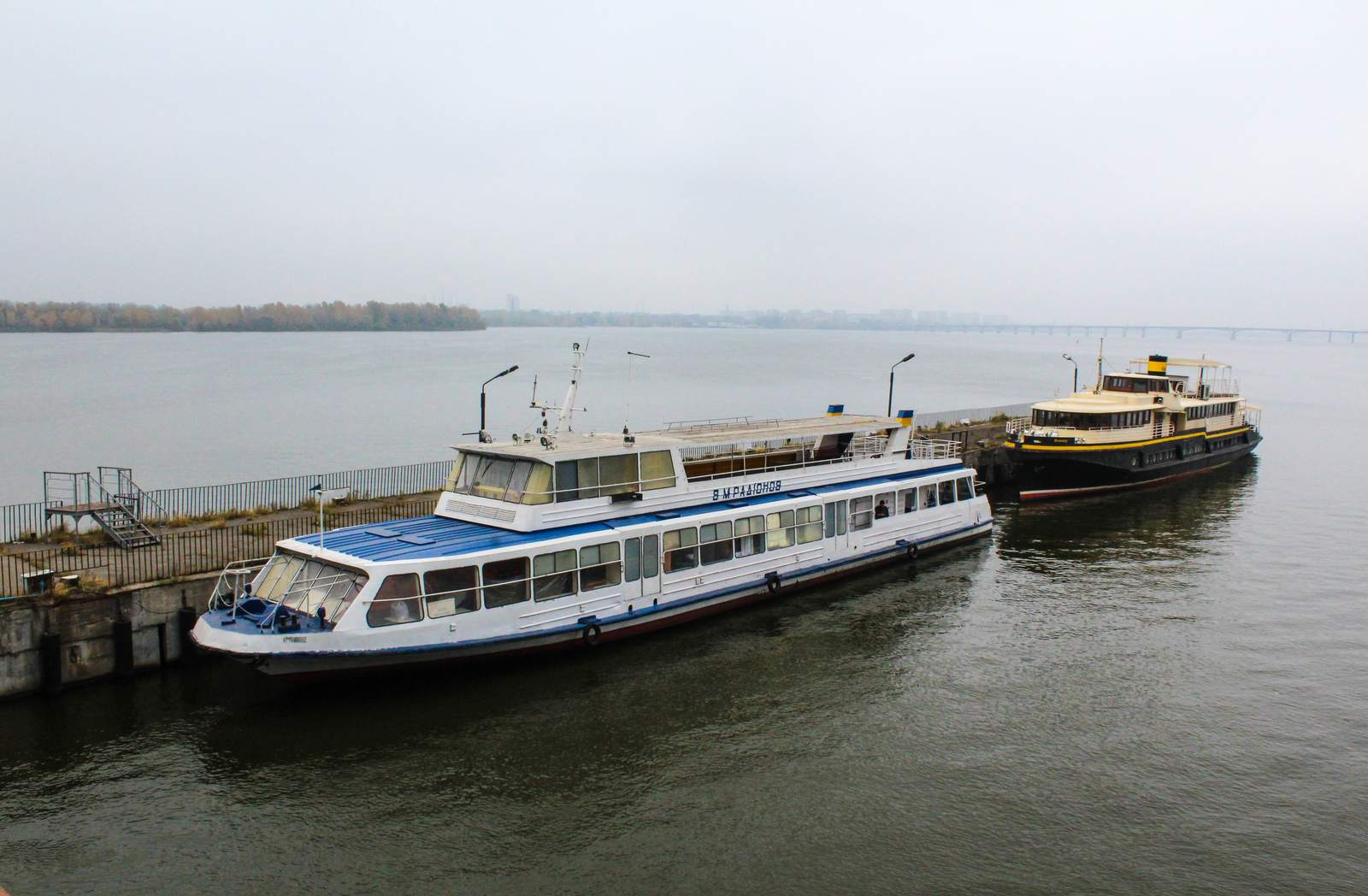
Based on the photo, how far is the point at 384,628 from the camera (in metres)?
19.0

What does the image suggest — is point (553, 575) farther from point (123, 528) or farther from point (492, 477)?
point (123, 528)

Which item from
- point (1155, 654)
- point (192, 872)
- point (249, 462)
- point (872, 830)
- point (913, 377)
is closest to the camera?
point (192, 872)

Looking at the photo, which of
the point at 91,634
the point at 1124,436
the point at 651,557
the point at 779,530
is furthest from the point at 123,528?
the point at 1124,436

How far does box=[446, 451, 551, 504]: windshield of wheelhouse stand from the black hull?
30.9 meters

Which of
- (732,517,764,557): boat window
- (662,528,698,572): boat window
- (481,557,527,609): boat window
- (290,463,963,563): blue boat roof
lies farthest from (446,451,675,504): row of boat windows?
(732,517,764,557): boat window

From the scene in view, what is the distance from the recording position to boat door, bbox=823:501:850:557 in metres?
28.9

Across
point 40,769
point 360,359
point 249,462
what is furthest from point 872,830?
point 360,359

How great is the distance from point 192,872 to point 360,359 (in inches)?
5529

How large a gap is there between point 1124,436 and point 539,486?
122 ft

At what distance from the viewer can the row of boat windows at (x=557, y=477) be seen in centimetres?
2309

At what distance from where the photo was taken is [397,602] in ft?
63.6

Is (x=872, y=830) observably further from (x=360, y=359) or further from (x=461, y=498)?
(x=360, y=359)

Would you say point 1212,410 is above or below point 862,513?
above

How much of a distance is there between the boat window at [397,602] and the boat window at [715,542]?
326 inches
